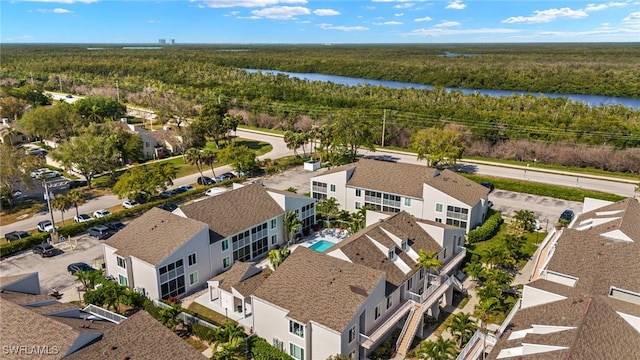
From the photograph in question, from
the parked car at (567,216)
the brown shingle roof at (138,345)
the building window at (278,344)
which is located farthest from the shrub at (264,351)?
the parked car at (567,216)

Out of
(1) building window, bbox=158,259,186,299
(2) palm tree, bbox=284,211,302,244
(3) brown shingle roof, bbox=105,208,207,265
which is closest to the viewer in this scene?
(1) building window, bbox=158,259,186,299

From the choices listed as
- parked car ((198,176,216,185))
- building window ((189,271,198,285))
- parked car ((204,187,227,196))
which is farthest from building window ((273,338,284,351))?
parked car ((198,176,216,185))

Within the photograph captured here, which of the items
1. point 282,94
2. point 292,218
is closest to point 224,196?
point 292,218

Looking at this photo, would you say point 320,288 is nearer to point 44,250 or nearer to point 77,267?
point 77,267

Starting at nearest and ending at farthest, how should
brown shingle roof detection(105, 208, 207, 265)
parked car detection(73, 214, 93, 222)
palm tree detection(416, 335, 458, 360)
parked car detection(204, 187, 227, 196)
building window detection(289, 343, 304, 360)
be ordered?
1. palm tree detection(416, 335, 458, 360)
2. building window detection(289, 343, 304, 360)
3. brown shingle roof detection(105, 208, 207, 265)
4. parked car detection(73, 214, 93, 222)
5. parked car detection(204, 187, 227, 196)

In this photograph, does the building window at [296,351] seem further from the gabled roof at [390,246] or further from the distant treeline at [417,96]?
the distant treeline at [417,96]

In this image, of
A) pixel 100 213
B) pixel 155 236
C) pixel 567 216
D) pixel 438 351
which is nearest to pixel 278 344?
pixel 438 351

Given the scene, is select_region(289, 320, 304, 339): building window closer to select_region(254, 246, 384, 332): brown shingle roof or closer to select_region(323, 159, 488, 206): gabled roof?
select_region(254, 246, 384, 332): brown shingle roof
